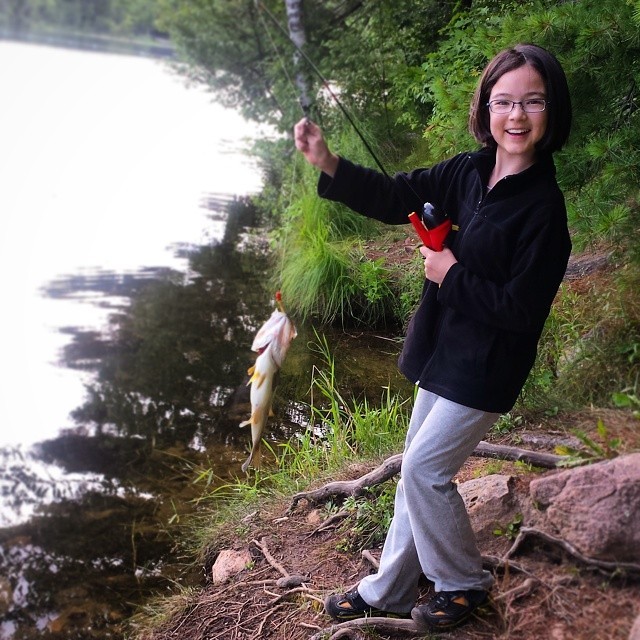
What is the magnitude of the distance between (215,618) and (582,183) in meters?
2.29

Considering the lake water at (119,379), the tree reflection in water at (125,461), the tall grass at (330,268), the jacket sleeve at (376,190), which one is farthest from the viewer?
the tall grass at (330,268)

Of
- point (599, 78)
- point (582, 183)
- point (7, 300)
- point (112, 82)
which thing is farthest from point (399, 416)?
point (112, 82)

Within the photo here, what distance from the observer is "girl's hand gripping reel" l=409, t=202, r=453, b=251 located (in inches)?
74.5

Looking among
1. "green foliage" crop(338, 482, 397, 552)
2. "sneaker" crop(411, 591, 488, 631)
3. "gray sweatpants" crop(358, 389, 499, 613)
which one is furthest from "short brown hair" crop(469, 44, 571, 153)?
"green foliage" crop(338, 482, 397, 552)

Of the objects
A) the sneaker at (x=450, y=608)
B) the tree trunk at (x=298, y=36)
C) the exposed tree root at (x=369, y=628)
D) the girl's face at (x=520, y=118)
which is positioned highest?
the tree trunk at (x=298, y=36)

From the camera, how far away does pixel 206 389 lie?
486 centimetres

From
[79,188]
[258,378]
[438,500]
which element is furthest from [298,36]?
[438,500]

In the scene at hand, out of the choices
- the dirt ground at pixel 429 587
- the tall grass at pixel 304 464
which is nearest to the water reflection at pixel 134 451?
the tall grass at pixel 304 464

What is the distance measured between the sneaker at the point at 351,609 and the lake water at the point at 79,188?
2.99 metres

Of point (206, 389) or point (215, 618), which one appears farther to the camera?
point (206, 389)

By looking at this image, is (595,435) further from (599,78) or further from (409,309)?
(409,309)

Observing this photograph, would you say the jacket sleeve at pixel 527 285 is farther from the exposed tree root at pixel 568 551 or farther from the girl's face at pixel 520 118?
the exposed tree root at pixel 568 551

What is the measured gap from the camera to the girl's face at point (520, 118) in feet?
5.94

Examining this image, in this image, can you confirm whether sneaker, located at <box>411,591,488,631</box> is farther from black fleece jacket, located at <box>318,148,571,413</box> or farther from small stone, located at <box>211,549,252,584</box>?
small stone, located at <box>211,549,252,584</box>
